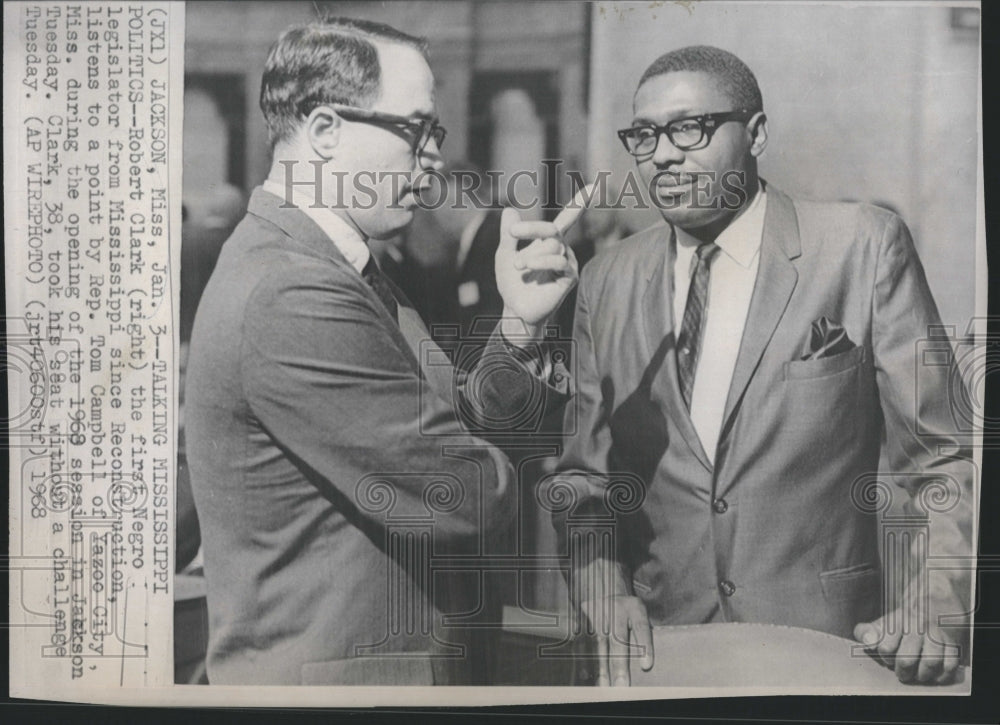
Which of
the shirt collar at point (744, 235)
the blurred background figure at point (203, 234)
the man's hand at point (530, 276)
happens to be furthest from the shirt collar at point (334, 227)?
the shirt collar at point (744, 235)

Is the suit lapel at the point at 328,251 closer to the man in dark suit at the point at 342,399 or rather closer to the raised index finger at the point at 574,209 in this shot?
the man in dark suit at the point at 342,399

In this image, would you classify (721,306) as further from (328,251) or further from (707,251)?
(328,251)

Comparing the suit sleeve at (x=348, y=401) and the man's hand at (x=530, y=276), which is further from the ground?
the man's hand at (x=530, y=276)

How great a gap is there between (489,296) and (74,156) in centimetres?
130

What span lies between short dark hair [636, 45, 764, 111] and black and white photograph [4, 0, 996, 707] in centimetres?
1

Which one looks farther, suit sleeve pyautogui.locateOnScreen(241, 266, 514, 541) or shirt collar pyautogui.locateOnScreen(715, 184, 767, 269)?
shirt collar pyautogui.locateOnScreen(715, 184, 767, 269)

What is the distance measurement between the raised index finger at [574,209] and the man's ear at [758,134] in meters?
0.49

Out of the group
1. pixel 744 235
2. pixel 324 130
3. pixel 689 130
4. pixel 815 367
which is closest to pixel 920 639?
pixel 815 367

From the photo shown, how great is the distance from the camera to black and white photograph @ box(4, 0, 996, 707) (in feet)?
9.88

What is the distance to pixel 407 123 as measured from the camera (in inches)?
118

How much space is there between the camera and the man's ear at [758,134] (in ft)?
10.0

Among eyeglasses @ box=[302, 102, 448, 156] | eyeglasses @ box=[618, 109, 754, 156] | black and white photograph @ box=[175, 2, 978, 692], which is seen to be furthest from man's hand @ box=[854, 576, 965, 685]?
eyeglasses @ box=[302, 102, 448, 156]

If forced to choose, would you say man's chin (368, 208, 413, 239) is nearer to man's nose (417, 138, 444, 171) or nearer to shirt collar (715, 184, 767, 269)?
man's nose (417, 138, 444, 171)

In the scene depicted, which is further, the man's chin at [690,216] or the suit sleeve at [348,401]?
the man's chin at [690,216]
